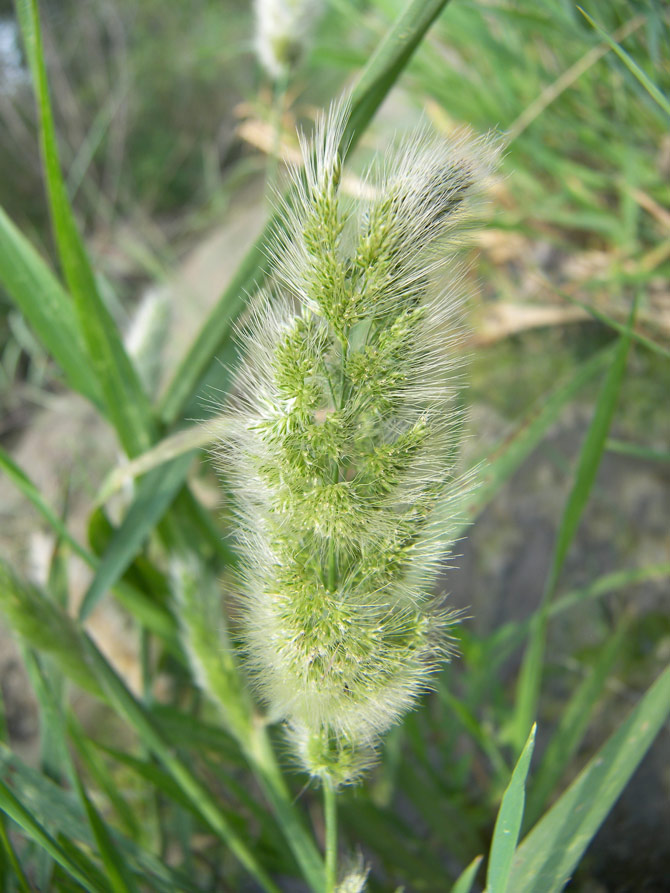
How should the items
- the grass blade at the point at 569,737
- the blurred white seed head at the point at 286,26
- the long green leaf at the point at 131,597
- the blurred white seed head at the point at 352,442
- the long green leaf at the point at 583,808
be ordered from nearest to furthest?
the blurred white seed head at the point at 352,442, the long green leaf at the point at 583,808, the long green leaf at the point at 131,597, the grass blade at the point at 569,737, the blurred white seed head at the point at 286,26

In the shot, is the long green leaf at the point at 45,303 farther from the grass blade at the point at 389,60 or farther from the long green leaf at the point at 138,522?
the grass blade at the point at 389,60

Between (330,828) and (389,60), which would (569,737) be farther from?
(389,60)

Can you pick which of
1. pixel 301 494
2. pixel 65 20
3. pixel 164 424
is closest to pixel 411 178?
pixel 301 494

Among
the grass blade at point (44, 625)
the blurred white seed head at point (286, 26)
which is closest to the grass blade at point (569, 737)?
the grass blade at point (44, 625)

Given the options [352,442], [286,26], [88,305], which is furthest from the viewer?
[286,26]

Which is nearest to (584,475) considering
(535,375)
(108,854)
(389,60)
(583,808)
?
(583,808)

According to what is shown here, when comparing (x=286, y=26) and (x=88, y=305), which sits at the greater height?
(x=286, y=26)
